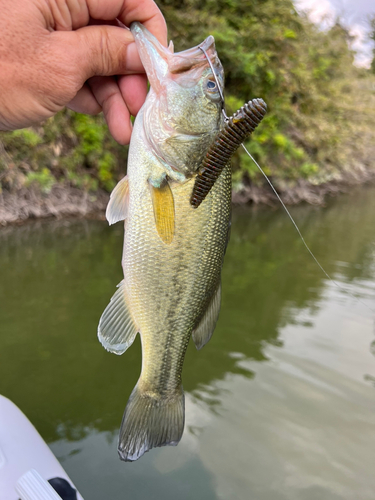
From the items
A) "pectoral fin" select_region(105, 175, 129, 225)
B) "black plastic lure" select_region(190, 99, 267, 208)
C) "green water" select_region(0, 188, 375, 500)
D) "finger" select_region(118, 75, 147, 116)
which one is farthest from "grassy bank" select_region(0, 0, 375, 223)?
"black plastic lure" select_region(190, 99, 267, 208)

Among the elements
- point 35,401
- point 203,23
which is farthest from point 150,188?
point 203,23

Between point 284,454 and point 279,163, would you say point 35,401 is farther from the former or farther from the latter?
point 279,163

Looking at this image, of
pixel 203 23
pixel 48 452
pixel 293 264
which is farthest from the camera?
pixel 203 23

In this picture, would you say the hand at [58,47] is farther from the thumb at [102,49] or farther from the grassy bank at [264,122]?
the grassy bank at [264,122]

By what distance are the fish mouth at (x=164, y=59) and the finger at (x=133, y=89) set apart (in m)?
0.36

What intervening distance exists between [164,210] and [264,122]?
32.4 feet

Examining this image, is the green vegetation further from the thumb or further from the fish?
the fish

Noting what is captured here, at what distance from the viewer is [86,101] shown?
6.96 feet

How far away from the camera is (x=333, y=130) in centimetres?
1302

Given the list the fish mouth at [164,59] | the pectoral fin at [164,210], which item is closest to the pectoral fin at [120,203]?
the pectoral fin at [164,210]

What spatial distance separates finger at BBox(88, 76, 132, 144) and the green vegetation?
18.9ft

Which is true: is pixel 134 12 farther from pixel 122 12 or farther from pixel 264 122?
pixel 264 122

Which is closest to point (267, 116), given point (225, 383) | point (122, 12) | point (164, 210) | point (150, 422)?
point (225, 383)

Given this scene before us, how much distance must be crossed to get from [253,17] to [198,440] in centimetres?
1044
